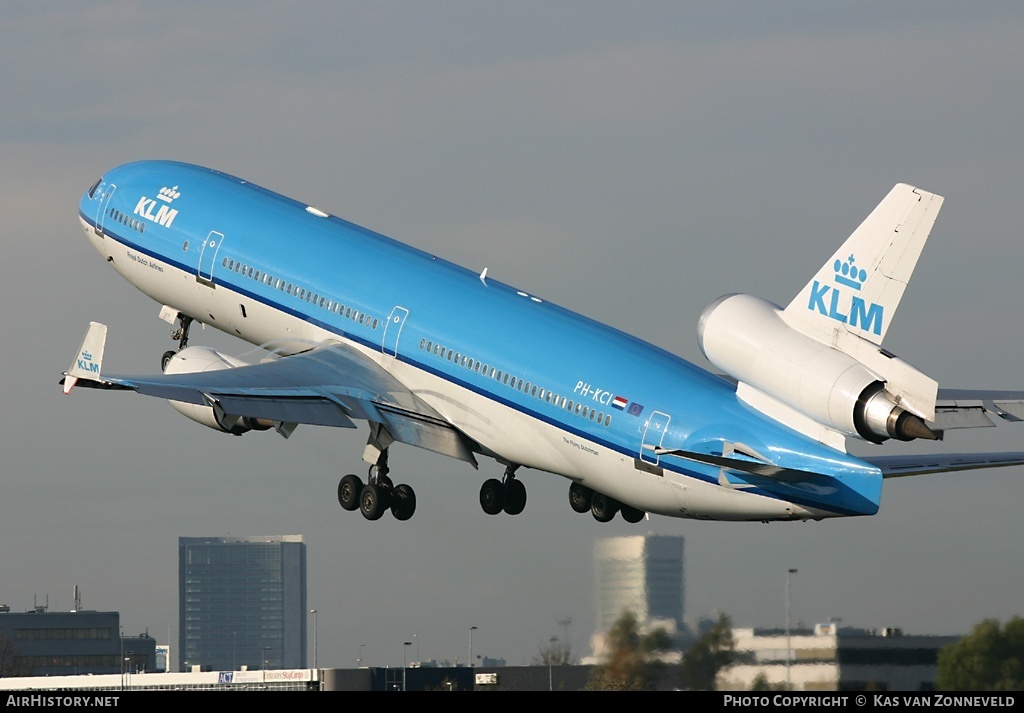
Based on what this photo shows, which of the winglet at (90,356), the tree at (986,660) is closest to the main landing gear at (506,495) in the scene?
the winglet at (90,356)

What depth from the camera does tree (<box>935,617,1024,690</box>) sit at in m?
31.2

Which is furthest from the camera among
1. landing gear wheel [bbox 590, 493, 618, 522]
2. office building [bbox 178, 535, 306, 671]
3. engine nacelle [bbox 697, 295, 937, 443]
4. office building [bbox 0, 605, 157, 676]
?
office building [bbox 178, 535, 306, 671]

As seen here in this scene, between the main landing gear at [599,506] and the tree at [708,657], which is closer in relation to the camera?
the tree at [708,657]

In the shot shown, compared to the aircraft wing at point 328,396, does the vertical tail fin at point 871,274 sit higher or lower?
higher

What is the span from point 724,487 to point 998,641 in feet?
25.8

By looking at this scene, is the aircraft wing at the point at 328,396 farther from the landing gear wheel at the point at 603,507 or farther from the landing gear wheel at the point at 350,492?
the landing gear wheel at the point at 603,507

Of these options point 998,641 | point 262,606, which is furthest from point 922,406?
point 262,606

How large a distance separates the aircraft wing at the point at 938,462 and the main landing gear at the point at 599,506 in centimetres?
934

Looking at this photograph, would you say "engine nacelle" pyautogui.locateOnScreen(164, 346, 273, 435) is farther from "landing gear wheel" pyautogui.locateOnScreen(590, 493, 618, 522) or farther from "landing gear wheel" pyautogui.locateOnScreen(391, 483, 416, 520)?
"landing gear wheel" pyautogui.locateOnScreen(590, 493, 618, 522)

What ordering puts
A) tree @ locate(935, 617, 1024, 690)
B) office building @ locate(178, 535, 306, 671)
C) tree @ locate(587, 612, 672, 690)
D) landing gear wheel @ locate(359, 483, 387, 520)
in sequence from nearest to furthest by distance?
1. tree @ locate(935, 617, 1024, 690)
2. tree @ locate(587, 612, 672, 690)
3. landing gear wheel @ locate(359, 483, 387, 520)
4. office building @ locate(178, 535, 306, 671)

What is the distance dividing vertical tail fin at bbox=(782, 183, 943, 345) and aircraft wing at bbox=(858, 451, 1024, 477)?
4.27 m

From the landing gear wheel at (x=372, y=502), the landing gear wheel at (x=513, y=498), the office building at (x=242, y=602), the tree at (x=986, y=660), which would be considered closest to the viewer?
the tree at (x=986, y=660)

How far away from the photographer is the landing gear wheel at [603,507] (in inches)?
1831

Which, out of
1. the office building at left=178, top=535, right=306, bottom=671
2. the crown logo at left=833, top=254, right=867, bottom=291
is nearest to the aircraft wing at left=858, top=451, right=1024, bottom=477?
the crown logo at left=833, top=254, right=867, bottom=291
